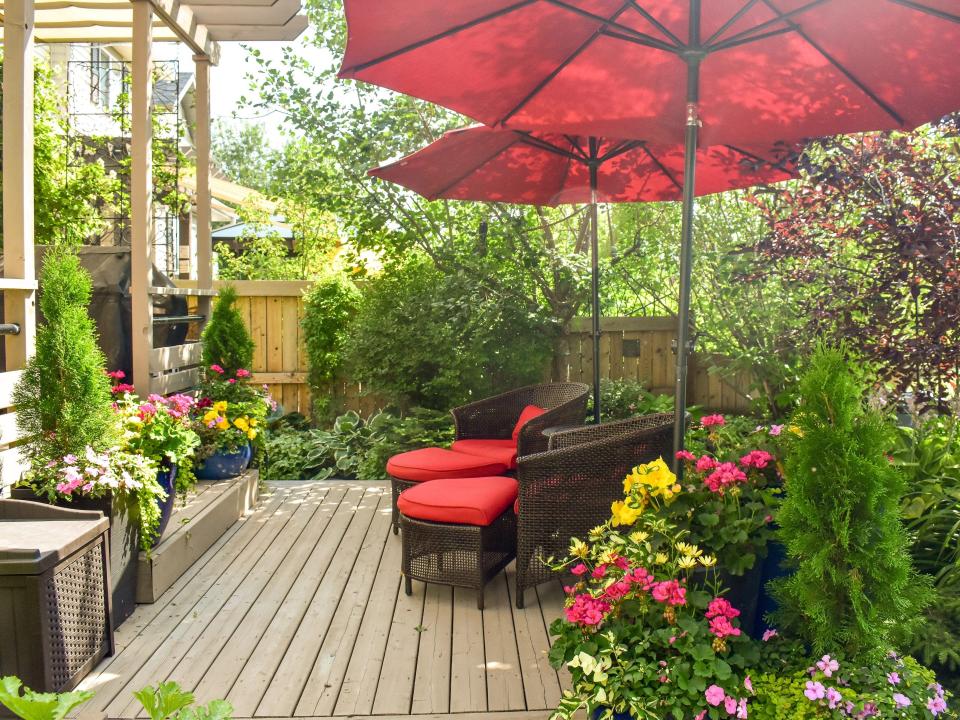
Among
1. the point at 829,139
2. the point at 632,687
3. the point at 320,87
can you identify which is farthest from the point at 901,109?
the point at 320,87

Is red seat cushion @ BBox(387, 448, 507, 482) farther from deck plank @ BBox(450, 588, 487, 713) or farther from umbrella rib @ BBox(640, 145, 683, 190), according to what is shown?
umbrella rib @ BBox(640, 145, 683, 190)

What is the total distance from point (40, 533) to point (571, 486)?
6.62ft

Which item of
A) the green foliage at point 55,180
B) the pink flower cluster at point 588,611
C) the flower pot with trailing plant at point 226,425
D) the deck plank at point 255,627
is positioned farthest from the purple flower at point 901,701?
the green foliage at point 55,180

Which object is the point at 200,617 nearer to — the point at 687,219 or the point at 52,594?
the point at 52,594

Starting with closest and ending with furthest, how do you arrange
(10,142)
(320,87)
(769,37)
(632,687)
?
1. (632,687)
2. (769,37)
3. (10,142)
4. (320,87)

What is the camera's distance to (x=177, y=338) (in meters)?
5.86

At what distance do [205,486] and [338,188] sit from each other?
10.5 ft

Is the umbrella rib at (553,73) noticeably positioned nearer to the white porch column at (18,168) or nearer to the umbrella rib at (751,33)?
the umbrella rib at (751,33)

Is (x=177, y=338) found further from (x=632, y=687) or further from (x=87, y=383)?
(x=632, y=687)

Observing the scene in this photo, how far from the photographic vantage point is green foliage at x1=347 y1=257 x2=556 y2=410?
21.7 feet

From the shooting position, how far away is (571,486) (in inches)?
141

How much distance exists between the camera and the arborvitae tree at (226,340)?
6004 millimetres

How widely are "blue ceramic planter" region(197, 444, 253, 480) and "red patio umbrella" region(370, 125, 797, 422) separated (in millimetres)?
1975

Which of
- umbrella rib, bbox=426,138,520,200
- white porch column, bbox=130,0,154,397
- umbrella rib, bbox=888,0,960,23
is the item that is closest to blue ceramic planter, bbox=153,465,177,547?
white porch column, bbox=130,0,154,397
